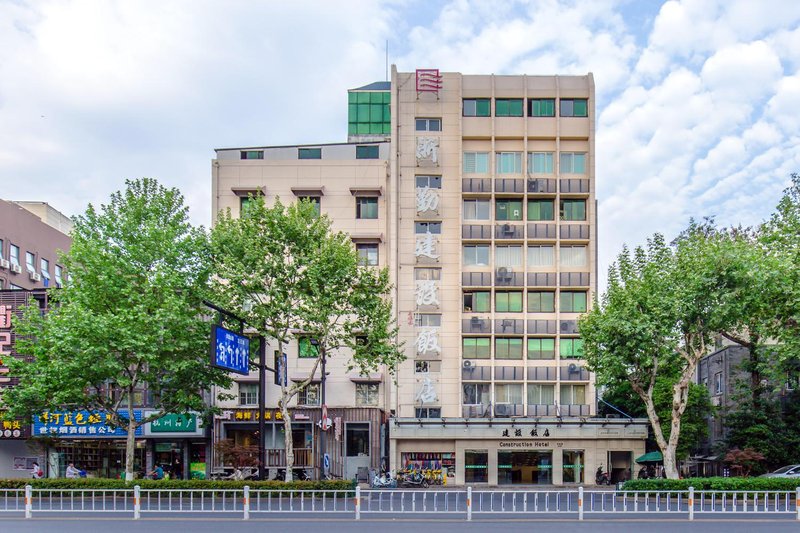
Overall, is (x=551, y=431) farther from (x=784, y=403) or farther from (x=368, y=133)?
(x=368, y=133)

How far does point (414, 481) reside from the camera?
45.6 metres

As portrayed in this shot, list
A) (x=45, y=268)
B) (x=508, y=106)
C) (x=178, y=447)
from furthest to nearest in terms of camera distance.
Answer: (x=45, y=268), (x=508, y=106), (x=178, y=447)

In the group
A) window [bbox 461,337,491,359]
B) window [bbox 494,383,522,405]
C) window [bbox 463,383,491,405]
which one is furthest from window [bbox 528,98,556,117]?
window [bbox 463,383,491,405]

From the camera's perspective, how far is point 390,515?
1030 inches

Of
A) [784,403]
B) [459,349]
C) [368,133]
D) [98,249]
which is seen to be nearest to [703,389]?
[784,403]

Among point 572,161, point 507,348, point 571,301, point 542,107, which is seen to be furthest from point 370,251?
point 542,107

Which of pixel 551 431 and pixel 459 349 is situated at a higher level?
pixel 459 349

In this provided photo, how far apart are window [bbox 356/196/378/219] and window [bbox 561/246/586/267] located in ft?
39.0

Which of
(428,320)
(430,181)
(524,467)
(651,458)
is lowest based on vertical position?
(524,467)

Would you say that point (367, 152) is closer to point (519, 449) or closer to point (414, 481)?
point (414, 481)

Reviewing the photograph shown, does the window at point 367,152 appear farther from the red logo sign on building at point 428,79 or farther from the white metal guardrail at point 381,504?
the white metal guardrail at point 381,504

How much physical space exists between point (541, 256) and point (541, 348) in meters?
5.55

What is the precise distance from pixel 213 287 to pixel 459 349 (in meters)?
18.9

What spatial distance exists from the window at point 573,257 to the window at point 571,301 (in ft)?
5.55
